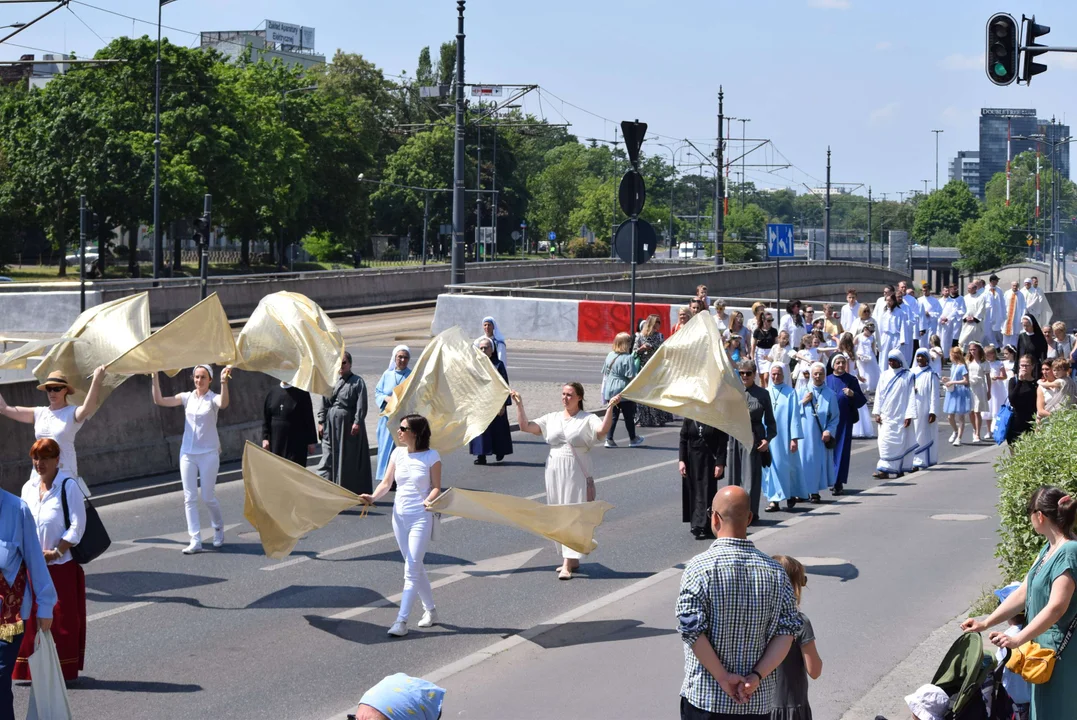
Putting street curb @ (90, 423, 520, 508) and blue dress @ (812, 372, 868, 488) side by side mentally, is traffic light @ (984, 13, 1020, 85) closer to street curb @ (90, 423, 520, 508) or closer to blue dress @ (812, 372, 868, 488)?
blue dress @ (812, 372, 868, 488)

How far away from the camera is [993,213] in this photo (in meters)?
128

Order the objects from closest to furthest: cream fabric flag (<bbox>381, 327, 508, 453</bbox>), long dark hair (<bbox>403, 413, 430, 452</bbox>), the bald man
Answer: the bald man → long dark hair (<bbox>403, 413, 430, 452</bbox>) → cream fabric flag (<bbox>381, 327, 508, 453</bbox>)

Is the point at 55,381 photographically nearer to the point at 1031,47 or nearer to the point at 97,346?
the point at 97,346

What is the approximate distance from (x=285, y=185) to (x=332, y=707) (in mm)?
69840

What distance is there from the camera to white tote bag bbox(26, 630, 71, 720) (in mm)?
7199

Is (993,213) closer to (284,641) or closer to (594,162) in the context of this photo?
(594,162)

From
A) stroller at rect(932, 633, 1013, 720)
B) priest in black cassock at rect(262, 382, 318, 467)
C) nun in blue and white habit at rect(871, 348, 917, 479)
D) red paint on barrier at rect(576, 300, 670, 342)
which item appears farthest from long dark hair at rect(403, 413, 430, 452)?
red paint on barrier at rect(576, 300, 670, 342)

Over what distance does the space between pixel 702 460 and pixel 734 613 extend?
7.57 m

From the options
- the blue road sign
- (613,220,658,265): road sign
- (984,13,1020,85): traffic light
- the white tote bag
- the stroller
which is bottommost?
the white tote bag

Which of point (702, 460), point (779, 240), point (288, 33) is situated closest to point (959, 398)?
point (779, 240)

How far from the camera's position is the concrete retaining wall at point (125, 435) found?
14.9m

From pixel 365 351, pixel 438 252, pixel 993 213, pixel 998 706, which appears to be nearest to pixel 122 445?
pixel 998 706

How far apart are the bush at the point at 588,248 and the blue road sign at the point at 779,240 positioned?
3273 inches

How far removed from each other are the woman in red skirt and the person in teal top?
5388mm
